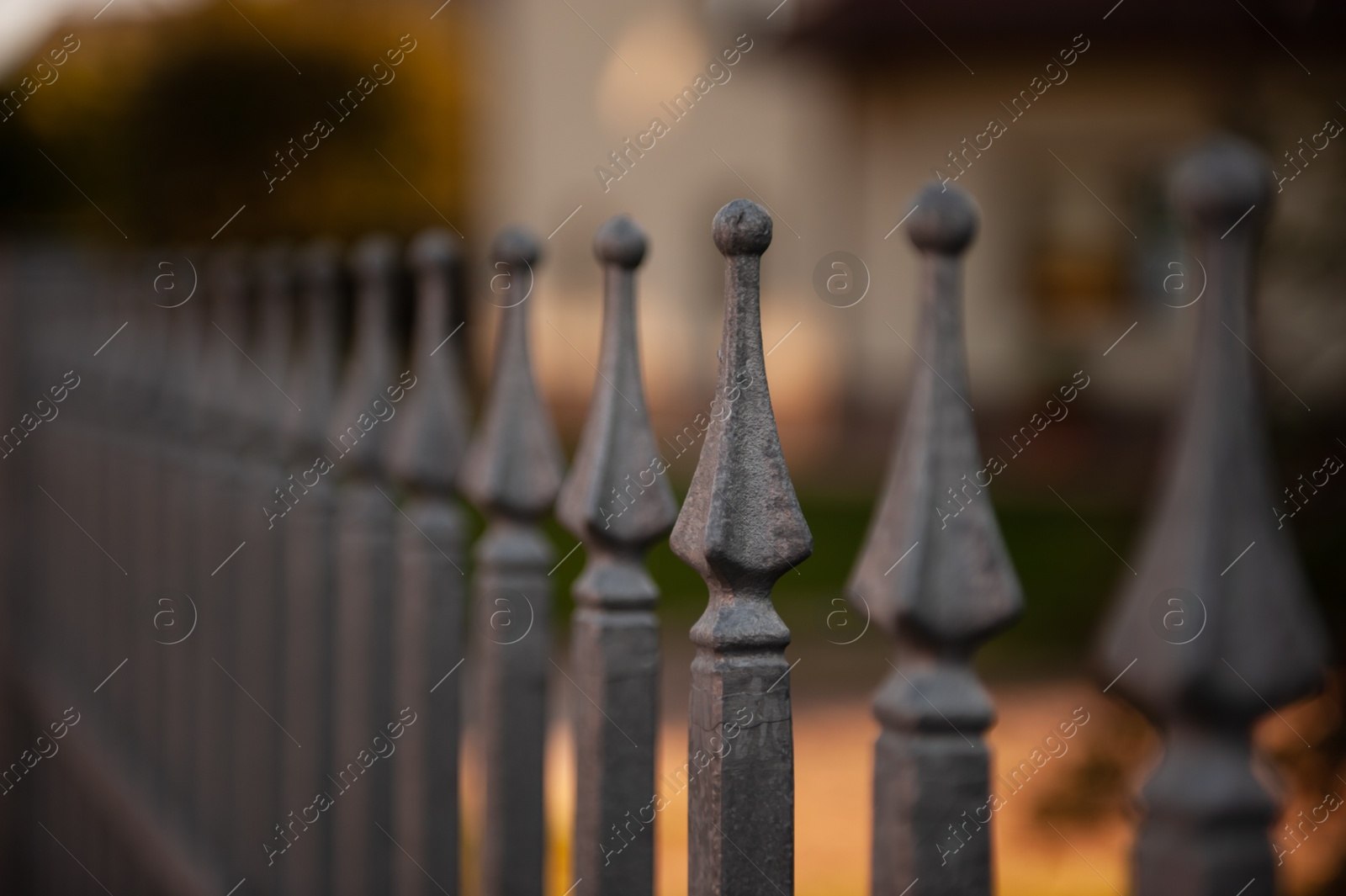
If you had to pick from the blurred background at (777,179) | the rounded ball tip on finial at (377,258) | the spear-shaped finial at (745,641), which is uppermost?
the blurred background at (777,179)

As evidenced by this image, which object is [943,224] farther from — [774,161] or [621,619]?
[774,161]

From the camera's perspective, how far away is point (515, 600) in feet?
4.67

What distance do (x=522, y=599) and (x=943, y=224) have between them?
74 cm

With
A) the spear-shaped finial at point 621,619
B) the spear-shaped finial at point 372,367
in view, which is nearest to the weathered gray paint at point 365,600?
the spear-shaped finial at point 372,367

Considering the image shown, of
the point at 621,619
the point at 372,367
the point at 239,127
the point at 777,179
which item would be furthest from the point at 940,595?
the point at 777,179

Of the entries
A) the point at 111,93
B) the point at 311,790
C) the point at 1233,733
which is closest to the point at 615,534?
the point at 1233,733

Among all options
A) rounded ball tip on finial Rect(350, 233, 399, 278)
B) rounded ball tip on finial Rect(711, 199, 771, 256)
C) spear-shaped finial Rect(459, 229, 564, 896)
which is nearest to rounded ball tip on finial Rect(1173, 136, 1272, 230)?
rounded ball tip on finial Rect(711, 199, 771, 256)

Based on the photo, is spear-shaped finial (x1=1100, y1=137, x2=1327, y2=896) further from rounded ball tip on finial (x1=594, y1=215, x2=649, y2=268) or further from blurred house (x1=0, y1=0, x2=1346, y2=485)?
blurred house (x1=0, y1=0, x2=1346, y2=485)

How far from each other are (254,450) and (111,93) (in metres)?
8.27

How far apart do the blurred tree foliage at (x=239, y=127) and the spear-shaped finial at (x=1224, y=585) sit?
16.9ft

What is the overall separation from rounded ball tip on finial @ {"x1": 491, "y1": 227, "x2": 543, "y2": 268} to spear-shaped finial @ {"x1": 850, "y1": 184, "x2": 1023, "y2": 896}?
615mm

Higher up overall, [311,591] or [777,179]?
[777,179]

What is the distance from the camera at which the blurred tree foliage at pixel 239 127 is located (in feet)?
24.1

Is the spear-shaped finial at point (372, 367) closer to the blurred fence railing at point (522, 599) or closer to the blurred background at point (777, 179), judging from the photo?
the blurred fence railing at point (522, 599)
